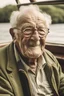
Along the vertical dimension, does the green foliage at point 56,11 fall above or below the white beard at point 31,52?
above

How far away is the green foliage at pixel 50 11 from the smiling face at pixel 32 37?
32cm

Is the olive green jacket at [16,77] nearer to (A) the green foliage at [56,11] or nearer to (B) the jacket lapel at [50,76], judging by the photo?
(B) the jacket lapel at [50,76]

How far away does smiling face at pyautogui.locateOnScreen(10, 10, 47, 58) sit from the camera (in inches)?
81.5

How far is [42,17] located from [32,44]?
26 cm

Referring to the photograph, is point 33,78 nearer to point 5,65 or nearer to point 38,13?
point 5,65

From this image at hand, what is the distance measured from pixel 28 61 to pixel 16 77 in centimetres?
19

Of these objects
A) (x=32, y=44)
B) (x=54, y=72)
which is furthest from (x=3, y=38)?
(x=54, y=72)

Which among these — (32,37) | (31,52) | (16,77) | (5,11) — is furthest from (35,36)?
(5,11)

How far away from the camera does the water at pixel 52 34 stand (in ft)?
7.98

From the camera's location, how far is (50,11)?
97.7 inches

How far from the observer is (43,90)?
7.14 ft

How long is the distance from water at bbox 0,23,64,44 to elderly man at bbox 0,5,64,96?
294mm

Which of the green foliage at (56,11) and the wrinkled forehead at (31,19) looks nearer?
the wrinkled forehead at (31,19)

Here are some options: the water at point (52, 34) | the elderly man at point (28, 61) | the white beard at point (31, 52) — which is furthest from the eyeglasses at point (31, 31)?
the water at point (52, 34)
